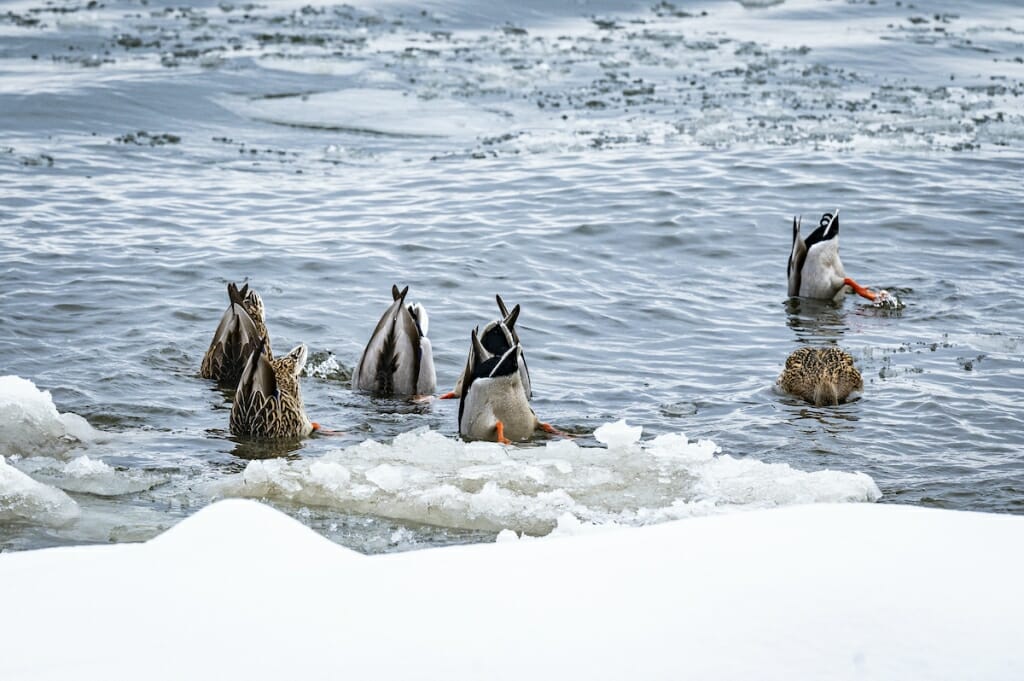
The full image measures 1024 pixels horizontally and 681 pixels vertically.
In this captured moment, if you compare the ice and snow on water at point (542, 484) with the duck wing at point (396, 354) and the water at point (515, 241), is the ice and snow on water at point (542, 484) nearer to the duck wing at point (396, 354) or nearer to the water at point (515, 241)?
the water at point (515, 241)

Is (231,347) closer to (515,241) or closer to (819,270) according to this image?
(515,241)

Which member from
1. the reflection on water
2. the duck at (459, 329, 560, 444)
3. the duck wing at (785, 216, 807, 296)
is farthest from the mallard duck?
the duck wing at (785, 216, 807, 296)

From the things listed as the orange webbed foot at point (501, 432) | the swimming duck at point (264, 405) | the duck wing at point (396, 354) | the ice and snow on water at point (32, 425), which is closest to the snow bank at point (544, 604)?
the ice and snow on water at point (32, 425)

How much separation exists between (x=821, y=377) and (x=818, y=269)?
3.11 meters

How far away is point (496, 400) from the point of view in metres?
7.85

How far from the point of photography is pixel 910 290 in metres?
11.6

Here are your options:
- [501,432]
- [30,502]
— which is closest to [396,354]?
[501,432]

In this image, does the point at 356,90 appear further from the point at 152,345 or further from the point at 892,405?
the point at 892,405

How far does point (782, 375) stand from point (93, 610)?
5989 millimetres

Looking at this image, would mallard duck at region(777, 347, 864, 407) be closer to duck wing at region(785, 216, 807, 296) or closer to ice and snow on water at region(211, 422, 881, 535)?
ice and snow on water at region(211, 422, 881, 535)

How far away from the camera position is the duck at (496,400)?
7820mm

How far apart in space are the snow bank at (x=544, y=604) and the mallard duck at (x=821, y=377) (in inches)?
164

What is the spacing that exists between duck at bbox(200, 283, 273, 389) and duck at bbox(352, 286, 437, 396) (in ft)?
2.50

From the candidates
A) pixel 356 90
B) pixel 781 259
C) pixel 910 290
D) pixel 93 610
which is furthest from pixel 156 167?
pixel 93 610
